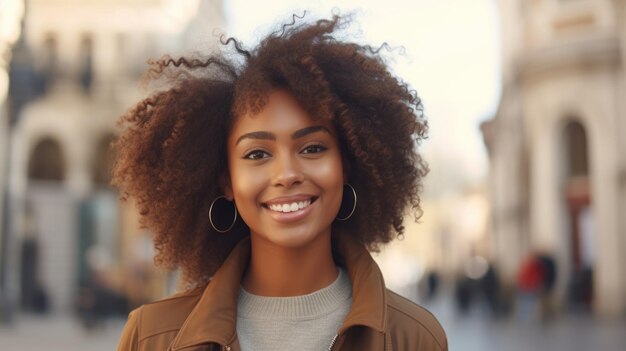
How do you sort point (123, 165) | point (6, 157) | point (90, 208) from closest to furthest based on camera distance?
point (123, 165) < point (6, 157) < point (90, 208)

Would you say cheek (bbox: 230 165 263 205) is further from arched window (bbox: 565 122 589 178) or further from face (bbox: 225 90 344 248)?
arched window (bbox: 565 122 589 178)

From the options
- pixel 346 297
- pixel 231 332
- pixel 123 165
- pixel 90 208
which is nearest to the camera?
pixel 231 332

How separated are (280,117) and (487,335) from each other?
53.3 ft

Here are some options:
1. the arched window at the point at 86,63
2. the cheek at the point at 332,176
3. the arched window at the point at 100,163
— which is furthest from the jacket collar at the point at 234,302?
the arched window at the point at 86,63

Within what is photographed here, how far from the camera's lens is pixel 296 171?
2932mm

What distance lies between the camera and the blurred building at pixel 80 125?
36188 mm

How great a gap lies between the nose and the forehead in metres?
0.09

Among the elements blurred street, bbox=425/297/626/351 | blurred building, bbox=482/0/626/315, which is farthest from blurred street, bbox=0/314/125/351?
blurred building, bbox=482/0/626/315

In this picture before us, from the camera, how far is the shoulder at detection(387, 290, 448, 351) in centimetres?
291

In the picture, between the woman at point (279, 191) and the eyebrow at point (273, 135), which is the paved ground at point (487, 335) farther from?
the eyebrow at point (273, 135)

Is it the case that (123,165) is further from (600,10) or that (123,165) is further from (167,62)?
(600,10)

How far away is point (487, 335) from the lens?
60.7ft

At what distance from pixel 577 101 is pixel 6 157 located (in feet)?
49.7

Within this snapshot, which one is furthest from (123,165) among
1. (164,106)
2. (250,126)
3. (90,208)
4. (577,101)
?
(90,208)
